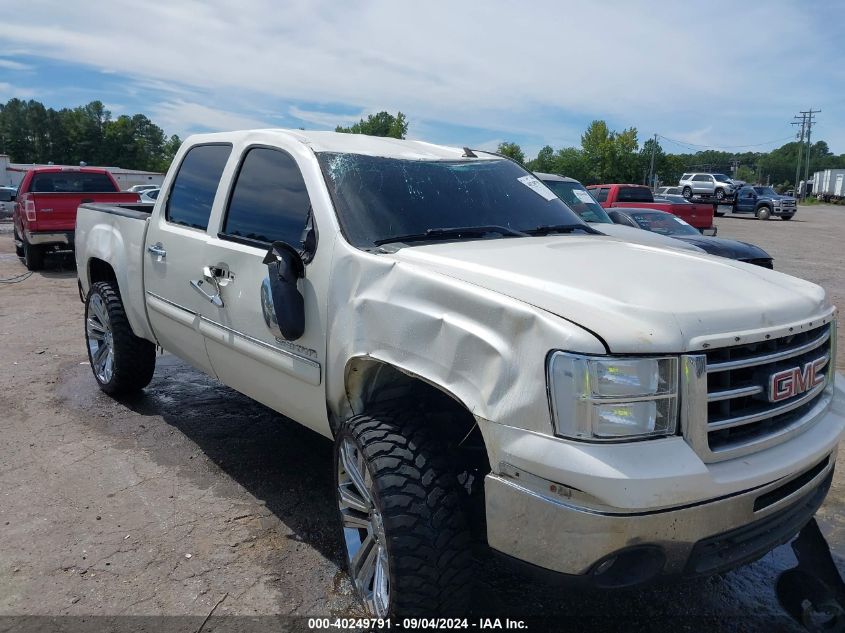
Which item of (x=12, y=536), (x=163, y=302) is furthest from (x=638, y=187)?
(x=12, y=536)

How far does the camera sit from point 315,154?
339 cm

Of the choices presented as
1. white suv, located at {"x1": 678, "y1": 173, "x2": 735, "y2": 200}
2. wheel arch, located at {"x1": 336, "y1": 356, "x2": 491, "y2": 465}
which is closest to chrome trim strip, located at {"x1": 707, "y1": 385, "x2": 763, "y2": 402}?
wheel arch, located at {"x1": 336, "y1": 356, "x2": 491, "y2": 465}

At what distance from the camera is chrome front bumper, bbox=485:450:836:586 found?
6.77ft

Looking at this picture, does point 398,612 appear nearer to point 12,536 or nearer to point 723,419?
point 723,419

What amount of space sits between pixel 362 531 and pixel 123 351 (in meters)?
2.93

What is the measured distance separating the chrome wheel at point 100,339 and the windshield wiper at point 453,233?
9.61ft

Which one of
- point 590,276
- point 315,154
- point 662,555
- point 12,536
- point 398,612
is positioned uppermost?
point 315,154

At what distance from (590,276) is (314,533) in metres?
1.93

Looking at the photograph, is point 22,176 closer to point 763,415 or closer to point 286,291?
point 286,291

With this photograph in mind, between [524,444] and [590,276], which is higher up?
[590,276]

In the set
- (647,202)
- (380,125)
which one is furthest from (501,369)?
(380,125)

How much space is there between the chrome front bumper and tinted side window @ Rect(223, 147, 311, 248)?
1642mm

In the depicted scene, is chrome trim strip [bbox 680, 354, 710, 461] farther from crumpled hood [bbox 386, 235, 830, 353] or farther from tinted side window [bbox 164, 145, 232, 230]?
tinted side window [bbox 164, 145, 232, 230]

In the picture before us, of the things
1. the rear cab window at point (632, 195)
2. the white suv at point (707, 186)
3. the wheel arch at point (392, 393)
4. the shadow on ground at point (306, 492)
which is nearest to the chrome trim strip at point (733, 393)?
the shadow on ground at point (306, 492)
